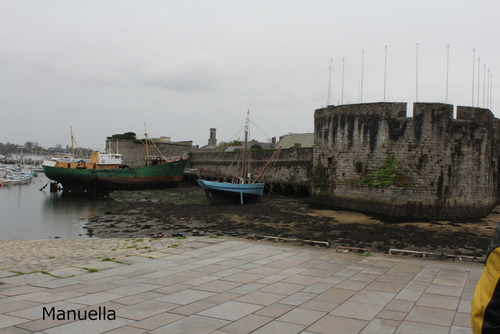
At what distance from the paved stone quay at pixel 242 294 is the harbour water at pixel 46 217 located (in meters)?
9.17

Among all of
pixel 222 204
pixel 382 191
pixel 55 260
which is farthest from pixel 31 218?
pixel 382 191

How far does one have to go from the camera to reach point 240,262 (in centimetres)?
740

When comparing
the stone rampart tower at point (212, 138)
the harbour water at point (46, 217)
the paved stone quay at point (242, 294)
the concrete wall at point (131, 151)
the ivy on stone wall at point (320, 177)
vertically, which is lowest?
the harbour water at point (46, 217)

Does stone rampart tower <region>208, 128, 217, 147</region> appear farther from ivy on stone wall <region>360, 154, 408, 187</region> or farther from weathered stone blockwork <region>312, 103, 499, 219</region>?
ivy on stone wall <region>360, 154, 408, 187</region>

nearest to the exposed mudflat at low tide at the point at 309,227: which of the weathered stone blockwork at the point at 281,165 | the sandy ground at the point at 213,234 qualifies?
the sandy ground at the point at 213,234

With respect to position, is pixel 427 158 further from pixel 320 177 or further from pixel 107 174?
pixel 107 174

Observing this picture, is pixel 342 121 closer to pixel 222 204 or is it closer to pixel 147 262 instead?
pixel 222 204

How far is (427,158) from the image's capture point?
17312mm

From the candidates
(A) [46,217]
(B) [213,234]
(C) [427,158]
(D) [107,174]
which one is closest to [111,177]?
(D) [107,174]

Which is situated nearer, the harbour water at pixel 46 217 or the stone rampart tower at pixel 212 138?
the harbour water at pixel 46 217

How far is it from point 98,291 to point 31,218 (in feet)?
62.5

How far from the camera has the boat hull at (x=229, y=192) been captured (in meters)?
24.2

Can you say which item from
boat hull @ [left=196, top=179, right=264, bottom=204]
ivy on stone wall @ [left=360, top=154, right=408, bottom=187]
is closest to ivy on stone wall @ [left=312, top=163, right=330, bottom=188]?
ivy on stone wall @ [left=360, top=154, right=408, bottom=187]

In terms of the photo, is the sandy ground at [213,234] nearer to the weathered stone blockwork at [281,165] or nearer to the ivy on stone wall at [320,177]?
the ivy on stone wall at [320,177]
